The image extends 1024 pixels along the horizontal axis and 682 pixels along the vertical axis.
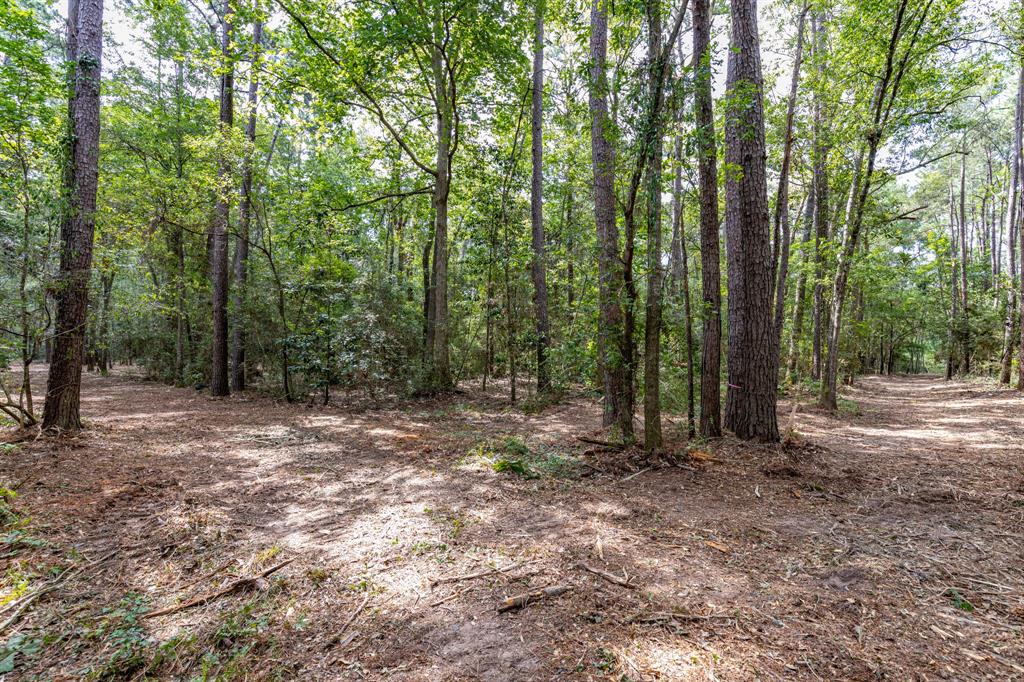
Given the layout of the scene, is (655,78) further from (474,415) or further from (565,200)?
(565,200)

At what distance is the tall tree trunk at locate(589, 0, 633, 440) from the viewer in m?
5.11

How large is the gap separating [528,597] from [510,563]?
441 mm

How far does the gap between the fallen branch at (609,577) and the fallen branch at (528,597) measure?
0.28 m

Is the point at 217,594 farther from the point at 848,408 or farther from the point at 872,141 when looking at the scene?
the point at 848,408

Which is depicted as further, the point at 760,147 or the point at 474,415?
the point at 474,415

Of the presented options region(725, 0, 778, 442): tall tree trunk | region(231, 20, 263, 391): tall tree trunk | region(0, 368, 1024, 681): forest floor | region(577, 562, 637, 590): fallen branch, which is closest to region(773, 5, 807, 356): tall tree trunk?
region(725, 0, 778, 442): tall tree trunk

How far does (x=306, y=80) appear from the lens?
9578 millimetres

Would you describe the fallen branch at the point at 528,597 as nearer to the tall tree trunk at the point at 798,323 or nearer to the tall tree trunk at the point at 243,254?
the tall tree trunk at the point at 243,254

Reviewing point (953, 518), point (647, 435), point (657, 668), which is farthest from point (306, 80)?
point (953, 518)

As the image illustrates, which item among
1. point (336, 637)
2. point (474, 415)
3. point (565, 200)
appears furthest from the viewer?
point (565, 200)

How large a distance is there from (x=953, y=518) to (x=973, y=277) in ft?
101

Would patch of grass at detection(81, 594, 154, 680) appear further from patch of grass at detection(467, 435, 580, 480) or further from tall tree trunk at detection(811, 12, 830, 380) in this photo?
tall tree trunk at detection(811, 12, 830, 380)

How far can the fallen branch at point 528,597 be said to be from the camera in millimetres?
2572

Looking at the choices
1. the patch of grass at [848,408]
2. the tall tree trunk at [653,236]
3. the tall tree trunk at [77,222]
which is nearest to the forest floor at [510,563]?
the tall tree trunk at [653,236]
